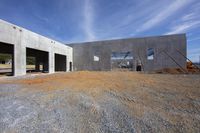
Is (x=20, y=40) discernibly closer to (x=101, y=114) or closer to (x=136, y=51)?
(x=101, y=114)

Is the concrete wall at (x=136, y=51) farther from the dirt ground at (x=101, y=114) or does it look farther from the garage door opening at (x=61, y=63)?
the dirt ground at (x=101, y=114)

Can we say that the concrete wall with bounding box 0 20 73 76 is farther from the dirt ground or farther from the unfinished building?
the dirt ground

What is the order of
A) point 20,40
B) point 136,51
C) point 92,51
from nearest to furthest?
point 20,40 < point 136,51 < point 92,51

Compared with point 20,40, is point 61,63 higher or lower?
lower

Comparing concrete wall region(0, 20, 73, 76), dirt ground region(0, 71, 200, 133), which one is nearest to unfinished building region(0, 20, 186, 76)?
concrete wall region(0, 20, 73, 76)

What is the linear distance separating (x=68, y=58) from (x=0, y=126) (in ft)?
65.3

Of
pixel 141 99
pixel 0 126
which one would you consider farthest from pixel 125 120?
pixel 0 126

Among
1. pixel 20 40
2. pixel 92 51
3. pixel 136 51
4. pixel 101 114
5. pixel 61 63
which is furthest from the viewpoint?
pixel 61 63

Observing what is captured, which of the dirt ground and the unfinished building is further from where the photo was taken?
the unfinished building

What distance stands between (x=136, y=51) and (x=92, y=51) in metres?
7.23

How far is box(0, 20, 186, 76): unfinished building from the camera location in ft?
40.7

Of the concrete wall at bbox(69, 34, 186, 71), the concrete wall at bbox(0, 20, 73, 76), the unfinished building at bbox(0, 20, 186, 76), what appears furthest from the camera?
the concrete wall at bbox(69, 34, 186, 71)

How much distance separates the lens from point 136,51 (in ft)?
65.6

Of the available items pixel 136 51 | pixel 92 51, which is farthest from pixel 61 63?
pixel 136 51
